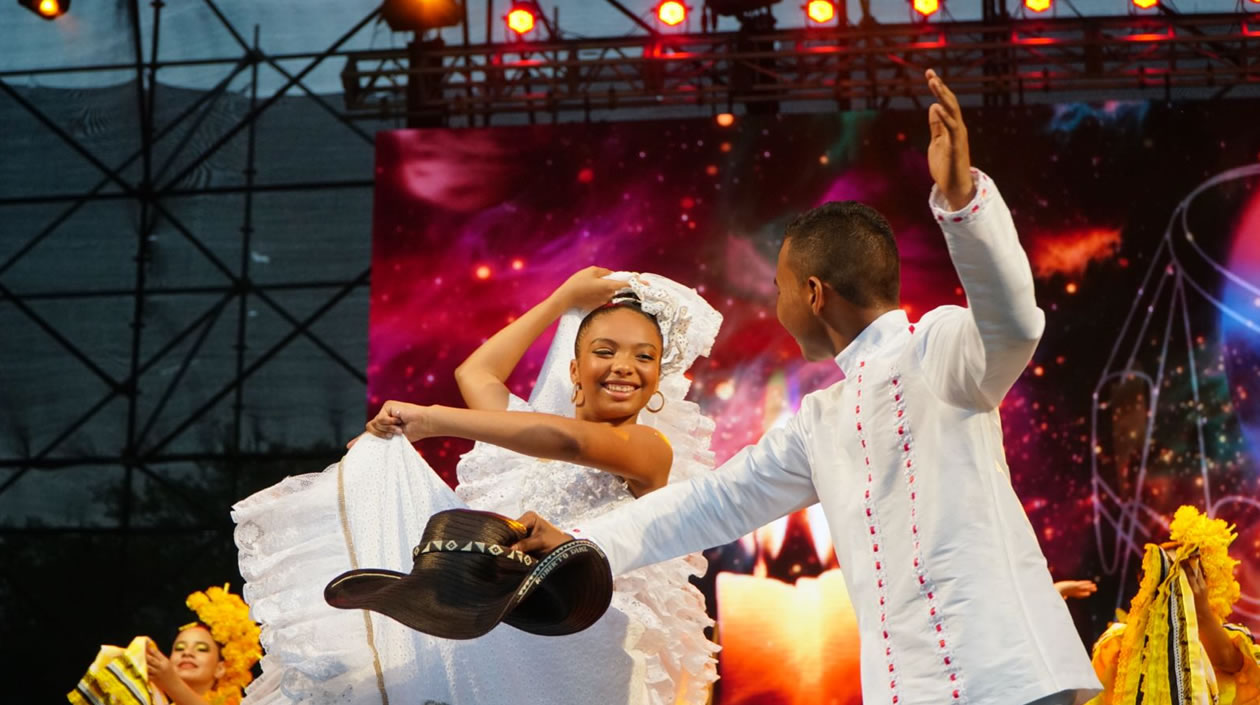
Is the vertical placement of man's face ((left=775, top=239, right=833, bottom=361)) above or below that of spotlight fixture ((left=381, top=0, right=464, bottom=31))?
below

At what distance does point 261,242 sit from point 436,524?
296 inches

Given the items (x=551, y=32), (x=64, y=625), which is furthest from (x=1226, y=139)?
(x=64, y=625)

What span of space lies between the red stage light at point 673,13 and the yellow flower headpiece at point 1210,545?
14.8 ft

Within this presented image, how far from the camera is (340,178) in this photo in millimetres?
9508

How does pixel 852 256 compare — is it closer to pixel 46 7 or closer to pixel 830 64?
pixel 830 64

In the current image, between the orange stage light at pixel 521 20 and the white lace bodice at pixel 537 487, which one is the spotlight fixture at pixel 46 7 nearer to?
the orange stage light at pixel 521 20

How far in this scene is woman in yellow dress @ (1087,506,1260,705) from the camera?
4.49 m

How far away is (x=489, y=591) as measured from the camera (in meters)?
2.33

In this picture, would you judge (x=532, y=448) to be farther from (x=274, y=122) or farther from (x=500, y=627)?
(x=274, y=122)

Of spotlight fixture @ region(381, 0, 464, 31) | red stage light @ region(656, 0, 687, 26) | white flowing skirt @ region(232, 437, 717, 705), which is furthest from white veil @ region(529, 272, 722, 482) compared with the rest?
spotlight fixture @ region(381, 0, 464, 31)

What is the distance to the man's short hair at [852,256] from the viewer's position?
2326 mm

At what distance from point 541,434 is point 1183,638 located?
2.62m

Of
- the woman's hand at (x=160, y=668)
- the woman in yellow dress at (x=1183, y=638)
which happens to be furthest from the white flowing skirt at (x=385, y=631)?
the woman's hand at (x=160, y=668)

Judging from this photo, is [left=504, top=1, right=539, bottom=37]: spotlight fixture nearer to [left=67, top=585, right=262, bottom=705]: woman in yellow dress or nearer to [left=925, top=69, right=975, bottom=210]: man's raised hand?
[left=67, top=585, right=262, bottom=705]: woman in yellow dress
